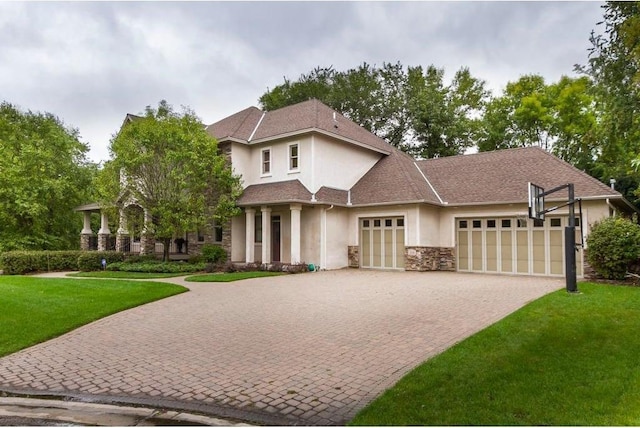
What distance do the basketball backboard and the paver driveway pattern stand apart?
2115 mm

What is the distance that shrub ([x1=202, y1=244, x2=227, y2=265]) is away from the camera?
18984 millimetres

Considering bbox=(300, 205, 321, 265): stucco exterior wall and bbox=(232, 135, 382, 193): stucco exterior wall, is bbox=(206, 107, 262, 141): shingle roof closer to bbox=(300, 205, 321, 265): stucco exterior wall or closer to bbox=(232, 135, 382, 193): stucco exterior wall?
bbox=(232, 135, 382, 193): stucco exterior wall

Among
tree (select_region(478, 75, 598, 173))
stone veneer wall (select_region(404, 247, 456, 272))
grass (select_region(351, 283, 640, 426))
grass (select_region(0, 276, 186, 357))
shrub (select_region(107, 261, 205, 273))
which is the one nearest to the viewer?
grass (select_region(351, 283, 640, 426))

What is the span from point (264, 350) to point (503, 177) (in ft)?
48.0

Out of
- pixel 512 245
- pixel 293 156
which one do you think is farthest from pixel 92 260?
pixel 512 245

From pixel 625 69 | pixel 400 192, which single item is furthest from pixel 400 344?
pixel 400 192

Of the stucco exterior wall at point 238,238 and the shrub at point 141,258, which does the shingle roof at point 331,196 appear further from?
the shrub at point 141,258

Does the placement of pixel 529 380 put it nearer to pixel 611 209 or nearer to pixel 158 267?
pixel 611 209

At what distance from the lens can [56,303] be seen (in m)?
9.71

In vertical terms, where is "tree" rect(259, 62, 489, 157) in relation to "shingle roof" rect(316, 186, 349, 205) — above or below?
above

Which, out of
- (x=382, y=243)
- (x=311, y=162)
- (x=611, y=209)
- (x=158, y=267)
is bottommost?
(x=158, y=267)

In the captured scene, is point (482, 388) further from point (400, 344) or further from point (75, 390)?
point (75, 390)

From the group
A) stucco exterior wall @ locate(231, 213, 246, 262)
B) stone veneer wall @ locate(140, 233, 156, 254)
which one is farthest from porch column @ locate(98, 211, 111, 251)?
stucco exterior wall @ locate(231, 213, 246, 262)

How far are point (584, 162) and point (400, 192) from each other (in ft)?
61.7
